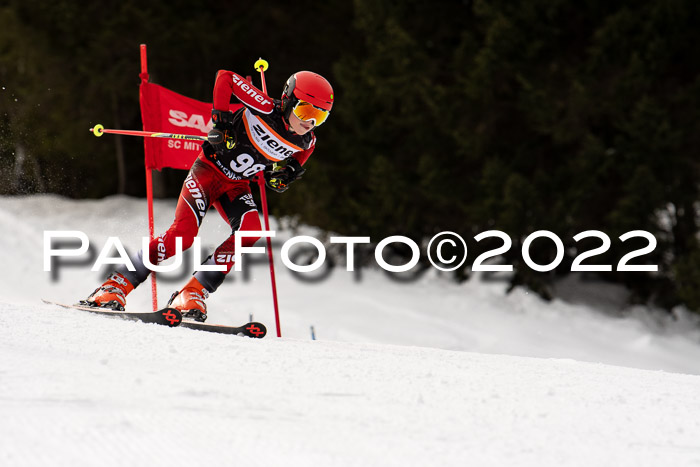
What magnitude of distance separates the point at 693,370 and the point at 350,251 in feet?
15.3

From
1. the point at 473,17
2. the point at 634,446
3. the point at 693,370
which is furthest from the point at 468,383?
the point at 473,17

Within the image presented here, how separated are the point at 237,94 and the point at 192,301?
4.51 ft

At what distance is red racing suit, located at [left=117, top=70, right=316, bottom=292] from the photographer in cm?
473

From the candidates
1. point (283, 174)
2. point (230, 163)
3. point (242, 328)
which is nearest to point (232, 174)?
point (230, 163)

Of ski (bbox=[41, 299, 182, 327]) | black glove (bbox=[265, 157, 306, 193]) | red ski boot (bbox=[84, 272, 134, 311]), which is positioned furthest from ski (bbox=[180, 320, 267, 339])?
black glove (bbox=[265, 157, 306, 193])

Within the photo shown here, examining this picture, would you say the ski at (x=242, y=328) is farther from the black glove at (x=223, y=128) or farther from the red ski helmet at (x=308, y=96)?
the red ski helmet at (x=308, y=96)

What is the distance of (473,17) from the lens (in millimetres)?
11344

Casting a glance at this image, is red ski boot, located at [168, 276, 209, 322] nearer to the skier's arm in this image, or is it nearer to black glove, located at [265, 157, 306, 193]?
black glove, located at [265, 157, 306, 193]

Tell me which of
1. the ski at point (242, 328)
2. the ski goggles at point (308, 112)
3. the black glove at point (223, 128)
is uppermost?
the ski goggles at point (308, 112)

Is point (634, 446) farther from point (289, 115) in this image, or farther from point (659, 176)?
point (659, 176)

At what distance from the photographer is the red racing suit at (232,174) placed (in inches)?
186

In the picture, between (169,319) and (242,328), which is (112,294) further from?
(242,328)

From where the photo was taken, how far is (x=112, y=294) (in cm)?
470

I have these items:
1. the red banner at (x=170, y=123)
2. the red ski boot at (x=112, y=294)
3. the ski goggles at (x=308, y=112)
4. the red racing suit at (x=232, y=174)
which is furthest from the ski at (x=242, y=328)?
the red banner at (x=170, y=123)
